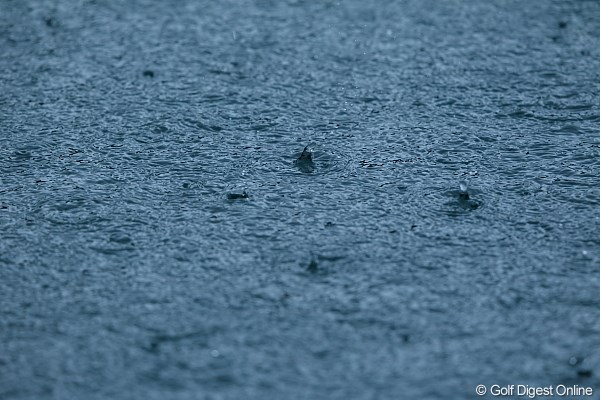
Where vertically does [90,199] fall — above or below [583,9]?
below

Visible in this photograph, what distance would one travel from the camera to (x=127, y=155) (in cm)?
312

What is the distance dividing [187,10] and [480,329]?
8.70ft

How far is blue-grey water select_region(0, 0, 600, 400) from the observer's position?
2160mm

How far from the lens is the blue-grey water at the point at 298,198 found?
2.16 metres

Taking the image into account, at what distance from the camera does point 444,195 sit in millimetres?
2844

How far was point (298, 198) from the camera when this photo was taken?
9.34ft

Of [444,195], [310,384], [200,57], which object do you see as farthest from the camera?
[200,57]

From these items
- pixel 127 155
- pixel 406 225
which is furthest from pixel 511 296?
pixel 127 155

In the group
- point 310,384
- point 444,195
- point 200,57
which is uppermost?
point 200,57

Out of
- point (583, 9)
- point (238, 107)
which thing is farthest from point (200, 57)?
point (583, 9)

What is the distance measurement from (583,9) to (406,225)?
7.05ft

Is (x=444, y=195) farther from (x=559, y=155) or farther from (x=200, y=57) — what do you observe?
(x=200, y=57)

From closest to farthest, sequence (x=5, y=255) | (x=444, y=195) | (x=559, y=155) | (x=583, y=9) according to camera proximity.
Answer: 1. (x=5, y=255)
2. (x=444, y=195)
3. (x=559, y=155)
4. (x=583, y=9)

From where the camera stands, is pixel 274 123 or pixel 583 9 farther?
pixel 583 9
